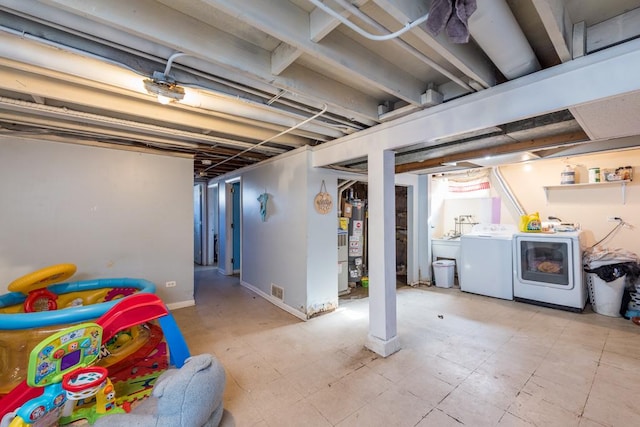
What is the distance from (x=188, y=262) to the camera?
4004 mm

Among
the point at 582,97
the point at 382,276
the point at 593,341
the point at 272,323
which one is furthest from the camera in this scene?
the point at 272,323

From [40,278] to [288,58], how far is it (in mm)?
2919

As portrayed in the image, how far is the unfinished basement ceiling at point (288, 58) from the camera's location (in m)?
1.29

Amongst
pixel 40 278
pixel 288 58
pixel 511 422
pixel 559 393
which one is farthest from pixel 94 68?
pixel 559 393

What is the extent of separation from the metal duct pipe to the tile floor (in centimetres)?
223

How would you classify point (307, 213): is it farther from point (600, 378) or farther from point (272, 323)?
point (600, 378)

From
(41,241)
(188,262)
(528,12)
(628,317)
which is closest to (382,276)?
(528,12)

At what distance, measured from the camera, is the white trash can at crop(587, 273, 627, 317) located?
10.8 ft

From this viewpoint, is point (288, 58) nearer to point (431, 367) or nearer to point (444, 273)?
point (431, 367)

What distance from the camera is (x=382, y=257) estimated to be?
253 cm

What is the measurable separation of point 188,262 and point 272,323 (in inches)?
66.0

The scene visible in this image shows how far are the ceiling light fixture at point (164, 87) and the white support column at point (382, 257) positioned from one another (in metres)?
1.75

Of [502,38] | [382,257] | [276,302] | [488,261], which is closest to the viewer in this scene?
[502,38]

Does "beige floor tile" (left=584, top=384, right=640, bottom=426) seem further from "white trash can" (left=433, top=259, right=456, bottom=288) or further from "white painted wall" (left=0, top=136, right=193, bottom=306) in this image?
"white painted wall" (left=0, top=136, right=193, bottom=306)
